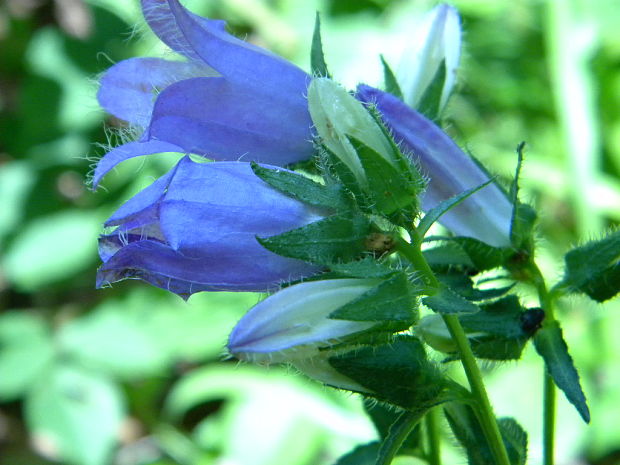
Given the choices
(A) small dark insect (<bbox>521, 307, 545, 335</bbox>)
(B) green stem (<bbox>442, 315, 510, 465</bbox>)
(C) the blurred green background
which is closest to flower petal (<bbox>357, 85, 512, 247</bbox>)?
(A) small dark insect (<bbox>521, 307, 545, 335</bbox>)

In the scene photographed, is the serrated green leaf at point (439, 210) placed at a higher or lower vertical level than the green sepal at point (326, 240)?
higher

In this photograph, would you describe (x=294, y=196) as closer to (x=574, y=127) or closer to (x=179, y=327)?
(x=179, y=327)

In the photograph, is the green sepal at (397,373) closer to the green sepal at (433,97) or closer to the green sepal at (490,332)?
the green sepal at (490,332)

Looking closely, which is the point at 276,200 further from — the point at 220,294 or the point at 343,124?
the point at 220,294

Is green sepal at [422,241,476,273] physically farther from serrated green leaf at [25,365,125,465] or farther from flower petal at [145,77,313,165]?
serrated green leaf at [25,365,125,465]

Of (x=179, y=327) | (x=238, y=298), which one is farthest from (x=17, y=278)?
(x=238, y=298)

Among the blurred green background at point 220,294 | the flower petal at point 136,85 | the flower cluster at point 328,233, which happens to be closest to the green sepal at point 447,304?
the flower cluster at point 328,233
